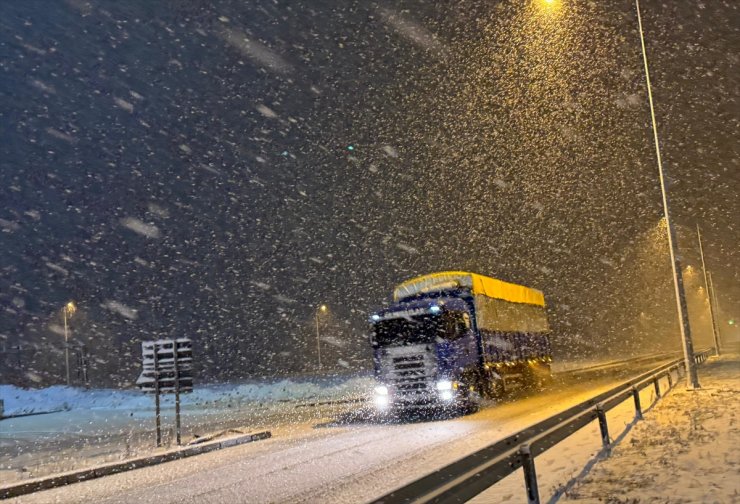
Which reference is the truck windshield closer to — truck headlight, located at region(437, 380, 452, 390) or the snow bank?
truck headlight, located at region(437, 380, 452, 390)

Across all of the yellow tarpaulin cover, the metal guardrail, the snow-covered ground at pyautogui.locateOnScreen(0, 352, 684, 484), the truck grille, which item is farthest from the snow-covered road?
the yellow tarpaulin cover

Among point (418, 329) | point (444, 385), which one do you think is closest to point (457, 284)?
point (418, 329)

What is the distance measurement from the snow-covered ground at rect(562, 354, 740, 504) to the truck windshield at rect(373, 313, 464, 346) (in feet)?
18.9

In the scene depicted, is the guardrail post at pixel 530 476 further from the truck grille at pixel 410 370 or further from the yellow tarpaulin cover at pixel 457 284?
the yellow tarpaulin cover at pixel 457 284

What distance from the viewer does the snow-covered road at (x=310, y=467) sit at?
27.5ft

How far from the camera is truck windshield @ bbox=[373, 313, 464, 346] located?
1750cm

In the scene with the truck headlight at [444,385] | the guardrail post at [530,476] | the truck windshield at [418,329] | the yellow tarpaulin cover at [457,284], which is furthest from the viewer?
the yellow tarpaulin cover at [457,284]

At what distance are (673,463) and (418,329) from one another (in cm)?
988

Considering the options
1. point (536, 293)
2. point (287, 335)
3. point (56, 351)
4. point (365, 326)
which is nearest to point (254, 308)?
point (287, 335)

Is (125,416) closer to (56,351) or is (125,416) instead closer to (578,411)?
A: (578,411)

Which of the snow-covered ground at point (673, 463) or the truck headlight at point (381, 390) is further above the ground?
the truck headlight at point (381, 390)

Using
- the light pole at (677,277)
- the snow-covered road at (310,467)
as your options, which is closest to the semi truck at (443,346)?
the snow-covered road at (310,467)

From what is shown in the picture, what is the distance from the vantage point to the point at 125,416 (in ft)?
93.9

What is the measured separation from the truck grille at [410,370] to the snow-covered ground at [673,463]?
5527 millimetres
